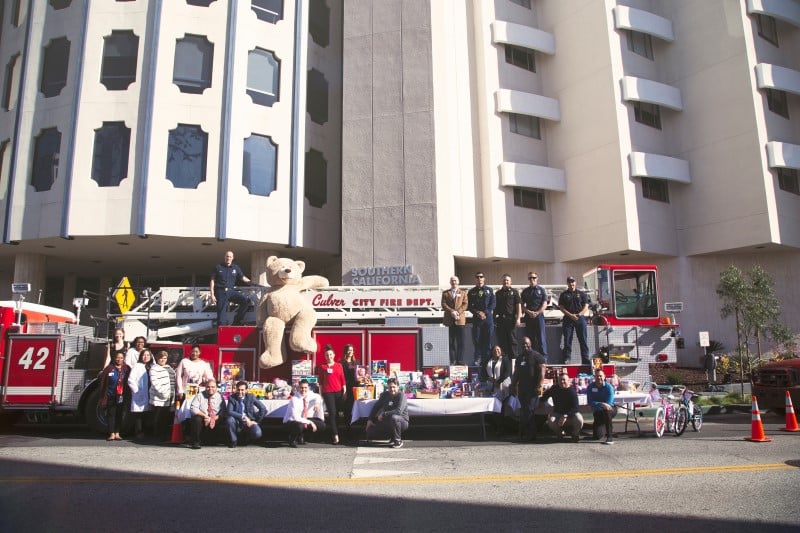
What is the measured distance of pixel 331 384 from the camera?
35.5 ft

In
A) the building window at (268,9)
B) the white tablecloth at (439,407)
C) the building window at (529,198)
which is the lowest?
the white tablecloth at (439,407)

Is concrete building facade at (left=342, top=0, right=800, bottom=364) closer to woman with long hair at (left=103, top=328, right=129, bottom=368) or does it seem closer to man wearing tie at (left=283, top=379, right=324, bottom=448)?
woman with long hair at (left=103, top=328, right=129, bottom=368)

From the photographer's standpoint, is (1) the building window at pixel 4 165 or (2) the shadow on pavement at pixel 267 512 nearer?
(2) the shadow on pavement at pixel 267 512

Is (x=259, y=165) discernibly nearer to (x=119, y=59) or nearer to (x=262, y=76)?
(x=262, y=76)

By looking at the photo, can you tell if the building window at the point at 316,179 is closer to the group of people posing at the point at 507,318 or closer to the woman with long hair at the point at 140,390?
the group of people posing at the point at 507,318

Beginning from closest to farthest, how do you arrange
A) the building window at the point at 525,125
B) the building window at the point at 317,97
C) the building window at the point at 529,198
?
the building window at the point at 317,97 → the building window at the point at 529,198 → the building window at the point at 525,125

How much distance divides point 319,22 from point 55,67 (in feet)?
31.5

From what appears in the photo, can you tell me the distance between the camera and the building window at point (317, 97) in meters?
23.4

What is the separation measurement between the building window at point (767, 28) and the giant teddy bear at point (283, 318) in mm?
22569

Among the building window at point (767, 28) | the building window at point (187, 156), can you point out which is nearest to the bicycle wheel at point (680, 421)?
the building window at point (187, 156)

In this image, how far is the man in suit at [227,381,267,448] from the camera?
32.9ft

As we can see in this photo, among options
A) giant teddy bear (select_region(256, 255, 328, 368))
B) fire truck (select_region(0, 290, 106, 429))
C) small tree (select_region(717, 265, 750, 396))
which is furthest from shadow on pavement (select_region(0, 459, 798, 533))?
small tree (select_region(717, 265, 750, 396))

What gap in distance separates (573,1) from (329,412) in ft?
71.8

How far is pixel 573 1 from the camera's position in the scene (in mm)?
25750
